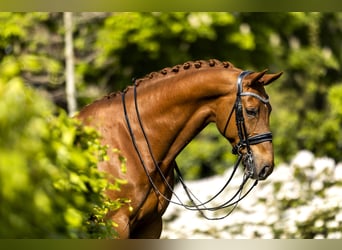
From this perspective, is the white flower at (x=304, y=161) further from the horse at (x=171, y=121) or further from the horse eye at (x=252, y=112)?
the horse eye at (x=252, y=112)

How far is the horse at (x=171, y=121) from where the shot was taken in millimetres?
5211

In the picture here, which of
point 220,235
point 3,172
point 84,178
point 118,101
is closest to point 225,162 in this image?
point 220,235

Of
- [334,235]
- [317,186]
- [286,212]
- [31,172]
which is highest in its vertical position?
[31,172]

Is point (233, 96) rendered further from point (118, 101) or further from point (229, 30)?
point (229, 30)

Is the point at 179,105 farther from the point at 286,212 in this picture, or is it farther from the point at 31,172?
the point at 286,212

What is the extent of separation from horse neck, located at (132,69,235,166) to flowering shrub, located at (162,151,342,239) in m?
3.48

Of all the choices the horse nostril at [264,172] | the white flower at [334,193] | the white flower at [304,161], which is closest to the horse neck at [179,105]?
the horse nostril at [264,172]

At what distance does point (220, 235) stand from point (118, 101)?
162 inches

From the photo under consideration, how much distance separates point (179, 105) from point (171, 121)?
0.12 metres

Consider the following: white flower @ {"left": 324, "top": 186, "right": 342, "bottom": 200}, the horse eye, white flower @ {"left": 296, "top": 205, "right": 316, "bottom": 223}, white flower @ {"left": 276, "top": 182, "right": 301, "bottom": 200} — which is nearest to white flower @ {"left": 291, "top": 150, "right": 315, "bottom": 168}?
white flower @ {"left": 276, "top": 182, "right": 301, "bottom": 200}

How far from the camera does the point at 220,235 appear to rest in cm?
916

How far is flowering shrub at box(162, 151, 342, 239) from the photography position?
8.92 meters

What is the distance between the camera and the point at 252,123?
5.21 metres

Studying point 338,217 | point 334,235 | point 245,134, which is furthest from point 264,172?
point 338,217
